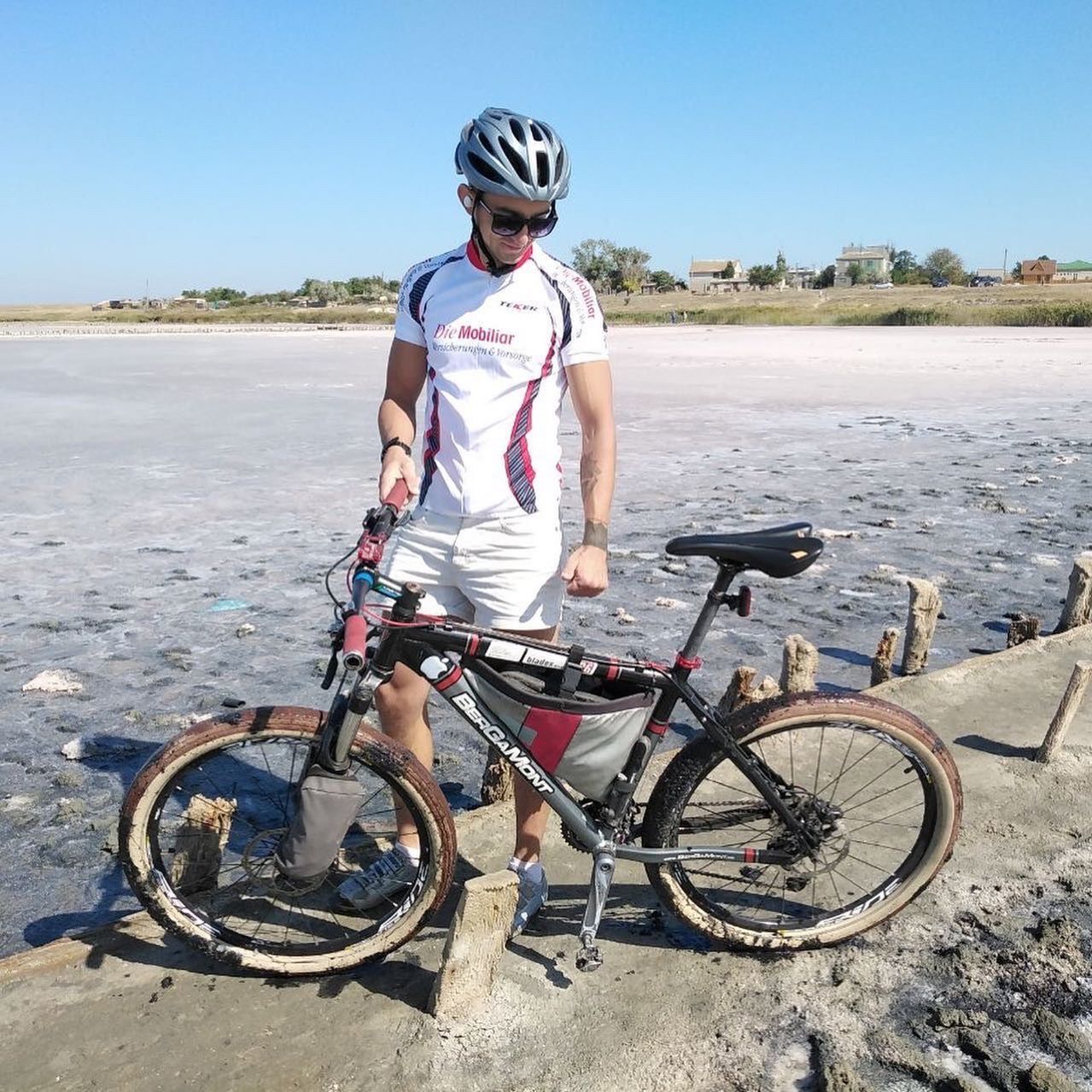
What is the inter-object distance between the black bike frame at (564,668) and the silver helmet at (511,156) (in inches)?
46.3

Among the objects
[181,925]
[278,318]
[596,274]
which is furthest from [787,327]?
[596,274]

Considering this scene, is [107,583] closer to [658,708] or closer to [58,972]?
[58,972]

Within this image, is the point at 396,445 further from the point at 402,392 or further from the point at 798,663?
the point at 798,663

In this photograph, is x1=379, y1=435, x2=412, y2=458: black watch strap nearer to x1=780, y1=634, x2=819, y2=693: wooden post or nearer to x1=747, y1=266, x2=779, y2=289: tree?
x1=780, y1=634, x2=819, y2=693: wooden post

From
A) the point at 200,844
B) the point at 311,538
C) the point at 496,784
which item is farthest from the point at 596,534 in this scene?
the point at 311,538

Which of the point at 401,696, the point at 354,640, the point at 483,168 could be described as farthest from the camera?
the point at 401,696

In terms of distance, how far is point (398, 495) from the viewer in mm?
2947

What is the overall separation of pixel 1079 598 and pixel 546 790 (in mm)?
4538

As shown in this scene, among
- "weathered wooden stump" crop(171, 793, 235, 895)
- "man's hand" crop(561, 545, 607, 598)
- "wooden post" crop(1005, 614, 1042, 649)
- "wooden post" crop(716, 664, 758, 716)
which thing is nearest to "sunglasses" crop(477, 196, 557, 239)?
"man's hand" crop(561, 545, 607, 598)

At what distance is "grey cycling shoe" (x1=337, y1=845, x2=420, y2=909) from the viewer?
3.27m

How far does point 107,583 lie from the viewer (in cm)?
752

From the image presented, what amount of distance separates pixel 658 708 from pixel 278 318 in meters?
81.3

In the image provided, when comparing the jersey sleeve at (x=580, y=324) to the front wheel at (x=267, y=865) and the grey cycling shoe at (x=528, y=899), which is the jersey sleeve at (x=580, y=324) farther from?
the grey cycling shoe at (x=528, y=899)

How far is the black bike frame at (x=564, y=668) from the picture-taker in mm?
2854
